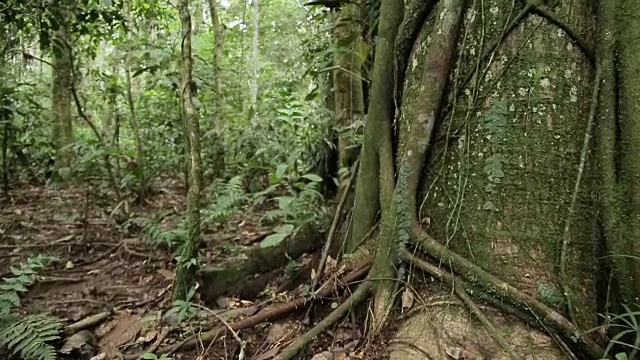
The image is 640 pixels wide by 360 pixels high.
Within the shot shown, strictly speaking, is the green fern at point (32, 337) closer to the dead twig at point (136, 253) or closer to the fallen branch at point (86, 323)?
the fallen branch at point (86, 323)

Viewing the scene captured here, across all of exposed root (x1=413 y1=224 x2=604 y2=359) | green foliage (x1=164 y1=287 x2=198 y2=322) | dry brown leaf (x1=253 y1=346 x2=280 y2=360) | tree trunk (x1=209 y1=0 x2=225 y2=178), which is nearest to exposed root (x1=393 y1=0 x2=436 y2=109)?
exposed root (x1=413 y1=224 x2=604 y2=359)

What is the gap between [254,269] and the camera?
349 centimetres

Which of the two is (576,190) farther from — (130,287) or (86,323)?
(130,287)

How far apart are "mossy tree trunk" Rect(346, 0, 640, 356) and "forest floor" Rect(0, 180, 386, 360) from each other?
1.62 ft

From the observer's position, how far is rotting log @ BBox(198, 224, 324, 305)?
3.32m

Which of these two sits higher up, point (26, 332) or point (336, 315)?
point (336, 315)

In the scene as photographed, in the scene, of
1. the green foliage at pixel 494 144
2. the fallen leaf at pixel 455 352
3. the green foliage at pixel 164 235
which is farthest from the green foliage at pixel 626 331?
the green foliage at pixel 164 235

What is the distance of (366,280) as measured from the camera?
99.9 inches

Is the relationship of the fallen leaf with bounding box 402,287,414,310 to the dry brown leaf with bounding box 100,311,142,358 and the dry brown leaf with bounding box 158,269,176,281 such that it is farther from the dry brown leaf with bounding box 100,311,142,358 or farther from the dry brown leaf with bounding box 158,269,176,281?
the dry brown leaf with bounding box 158,269,176,281

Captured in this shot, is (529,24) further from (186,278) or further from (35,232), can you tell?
(35,232)

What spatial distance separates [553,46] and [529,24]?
148mm

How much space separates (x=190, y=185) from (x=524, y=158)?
1958mm

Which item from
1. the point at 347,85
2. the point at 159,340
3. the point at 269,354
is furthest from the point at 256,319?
the point at 347,85

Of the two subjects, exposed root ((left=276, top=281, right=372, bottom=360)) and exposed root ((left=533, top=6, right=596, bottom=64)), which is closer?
exposed root ((left=533, top=6, right=596, bottom=64))
